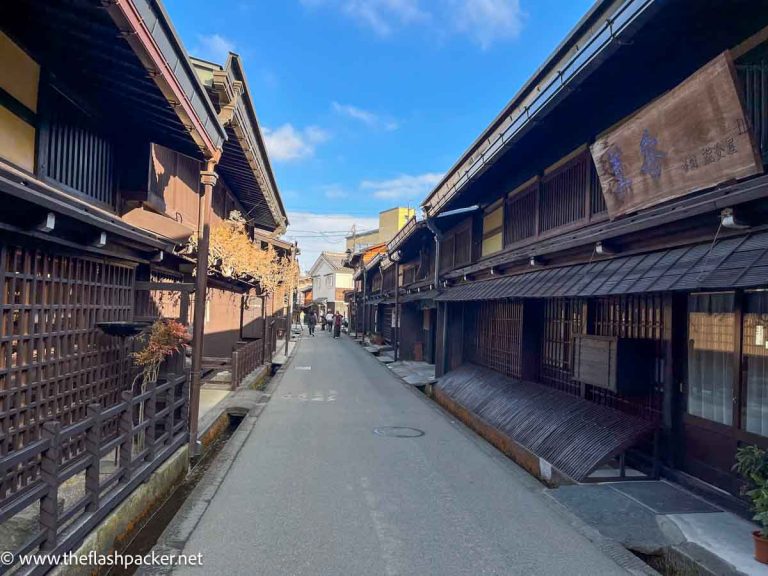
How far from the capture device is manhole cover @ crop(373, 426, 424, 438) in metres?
9.23

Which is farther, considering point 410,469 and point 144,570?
point 410,469

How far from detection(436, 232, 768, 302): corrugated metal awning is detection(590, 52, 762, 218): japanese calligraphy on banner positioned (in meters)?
0.66

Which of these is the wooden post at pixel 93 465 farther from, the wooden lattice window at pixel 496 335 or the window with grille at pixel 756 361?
the wooden lattice window at pixel 496 335

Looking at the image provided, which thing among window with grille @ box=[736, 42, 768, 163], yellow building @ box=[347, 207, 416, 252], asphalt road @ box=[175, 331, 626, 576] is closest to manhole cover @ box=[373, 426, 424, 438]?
asphalt road @ box=[175, 331, 626, 576]

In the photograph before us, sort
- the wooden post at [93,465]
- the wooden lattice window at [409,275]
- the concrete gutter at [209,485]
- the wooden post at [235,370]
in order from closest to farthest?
1. the wooden post at [93,465]
2. the concrete gutter at [209,485]
3. the wooden post at [235,370]
4. the wooden lattice window at [409,275]

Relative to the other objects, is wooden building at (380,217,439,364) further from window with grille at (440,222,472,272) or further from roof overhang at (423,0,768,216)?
roof overhang at (423,0,768,216)

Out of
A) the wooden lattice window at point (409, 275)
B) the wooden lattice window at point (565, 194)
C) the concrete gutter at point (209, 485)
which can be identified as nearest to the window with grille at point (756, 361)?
the wooden lattice window at point (565, 194)

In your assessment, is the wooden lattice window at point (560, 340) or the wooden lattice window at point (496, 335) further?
the wooden lattice window at point (496, 335)

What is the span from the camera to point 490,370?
40.7 ft

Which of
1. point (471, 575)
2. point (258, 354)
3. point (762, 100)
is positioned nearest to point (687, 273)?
point (762, 100)

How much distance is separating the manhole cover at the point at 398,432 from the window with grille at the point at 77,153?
6.13 metres

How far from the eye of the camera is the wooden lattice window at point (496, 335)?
10.7 meters

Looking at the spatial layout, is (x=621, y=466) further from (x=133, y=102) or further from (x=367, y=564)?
(x=133, y=102)

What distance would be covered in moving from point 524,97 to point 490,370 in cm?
664
